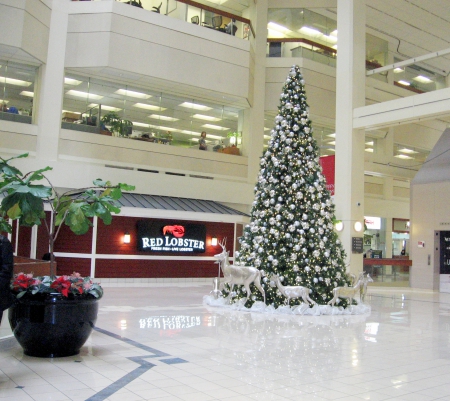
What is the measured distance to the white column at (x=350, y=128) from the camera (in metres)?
15.3

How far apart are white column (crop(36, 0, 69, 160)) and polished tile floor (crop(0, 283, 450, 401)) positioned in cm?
778

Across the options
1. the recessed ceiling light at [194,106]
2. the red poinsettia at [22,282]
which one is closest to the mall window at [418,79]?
the recessed ceiling light at [194,106]

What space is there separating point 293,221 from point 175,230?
754 cm

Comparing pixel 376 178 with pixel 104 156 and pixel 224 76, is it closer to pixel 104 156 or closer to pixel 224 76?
pixel 224 76

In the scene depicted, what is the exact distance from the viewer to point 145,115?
61.2 feet

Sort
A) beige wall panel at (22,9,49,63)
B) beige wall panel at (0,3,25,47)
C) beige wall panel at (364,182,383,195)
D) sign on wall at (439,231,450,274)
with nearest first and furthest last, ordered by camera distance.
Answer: beige wall panel at (0,3,25,47) < beige wall panel at (22,9,49,63) < sign on wall at (439,231,450,274) < beige wall panel at (364,182,383,195)

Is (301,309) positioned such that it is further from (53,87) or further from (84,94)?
(84,94)

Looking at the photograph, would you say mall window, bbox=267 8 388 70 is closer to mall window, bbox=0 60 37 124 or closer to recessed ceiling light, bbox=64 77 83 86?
recessed ceiling light, bbox=64 77 83 86

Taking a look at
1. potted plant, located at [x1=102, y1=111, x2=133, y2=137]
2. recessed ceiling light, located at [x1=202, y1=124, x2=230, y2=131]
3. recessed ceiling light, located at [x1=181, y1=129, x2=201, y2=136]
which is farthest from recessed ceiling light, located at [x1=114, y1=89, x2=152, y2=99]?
recessed ceiling light, located at [x1=202, y1=124, x2=230, y2=131]

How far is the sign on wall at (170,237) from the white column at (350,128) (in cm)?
529

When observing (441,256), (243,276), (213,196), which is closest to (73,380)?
(243,276)

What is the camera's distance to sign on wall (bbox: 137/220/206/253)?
1706 centimetres

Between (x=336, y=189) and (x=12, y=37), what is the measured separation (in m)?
10.7

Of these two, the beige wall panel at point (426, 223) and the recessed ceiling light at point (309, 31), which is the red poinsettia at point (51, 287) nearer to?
the beige wall panel at point (426, 223)
